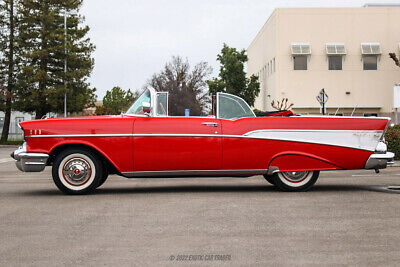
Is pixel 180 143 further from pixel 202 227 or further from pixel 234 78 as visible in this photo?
pixel 234 78

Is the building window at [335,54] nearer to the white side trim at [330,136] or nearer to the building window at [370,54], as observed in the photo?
the building window at [370,54]

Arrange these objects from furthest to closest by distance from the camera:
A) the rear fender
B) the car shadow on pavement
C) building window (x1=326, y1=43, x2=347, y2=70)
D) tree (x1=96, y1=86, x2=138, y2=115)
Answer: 1. tree (x1=96, y1=86, x2=138, y2=115)
2. building window (x1=326, y1=43, x2=347, y2=70)
3. the car shadow on pavement
4. the rear fender

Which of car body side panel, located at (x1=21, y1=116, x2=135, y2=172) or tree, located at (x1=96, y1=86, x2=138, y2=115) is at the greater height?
tree, located at (x1=96, y1=86, x2=138, y2=115)

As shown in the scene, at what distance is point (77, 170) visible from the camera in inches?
382

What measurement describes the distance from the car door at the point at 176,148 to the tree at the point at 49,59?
138ft

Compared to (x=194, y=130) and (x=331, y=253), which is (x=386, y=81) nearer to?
(x=194, y=130)

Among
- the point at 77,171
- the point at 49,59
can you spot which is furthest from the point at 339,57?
the point at 77,171

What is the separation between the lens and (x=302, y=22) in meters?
51.4

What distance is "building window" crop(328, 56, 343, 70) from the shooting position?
51.2m

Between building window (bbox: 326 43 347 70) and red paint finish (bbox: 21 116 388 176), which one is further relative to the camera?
building window (bbox: 326 43 347 70)

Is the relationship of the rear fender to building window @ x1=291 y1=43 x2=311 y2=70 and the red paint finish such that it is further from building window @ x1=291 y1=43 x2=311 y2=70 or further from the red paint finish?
building window @ x1=291 y1=43 x2=311 y2=70

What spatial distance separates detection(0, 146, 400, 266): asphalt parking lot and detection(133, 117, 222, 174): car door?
49cm

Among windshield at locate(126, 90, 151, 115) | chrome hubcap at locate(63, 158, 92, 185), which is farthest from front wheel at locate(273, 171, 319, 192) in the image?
chrome hubcap at locate(63, 158, 92, 185)

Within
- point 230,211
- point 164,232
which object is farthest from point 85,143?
point 164,232
